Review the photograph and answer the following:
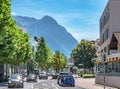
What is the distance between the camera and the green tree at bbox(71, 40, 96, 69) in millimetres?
119688

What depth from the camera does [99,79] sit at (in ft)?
191

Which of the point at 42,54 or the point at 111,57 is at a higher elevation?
the point at 42,54

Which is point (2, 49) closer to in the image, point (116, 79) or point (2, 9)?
point (2, 9)

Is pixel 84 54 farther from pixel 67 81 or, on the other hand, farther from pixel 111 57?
pixel 111 57

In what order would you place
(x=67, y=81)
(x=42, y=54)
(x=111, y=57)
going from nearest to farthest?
1. (x=111, y=57)
2. (x=67, y=81)
3. (x=42, y=54)

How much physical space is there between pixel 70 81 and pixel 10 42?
10.5 metres

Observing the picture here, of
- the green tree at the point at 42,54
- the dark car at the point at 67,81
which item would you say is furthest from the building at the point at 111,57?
the green tree at the point at 42,54

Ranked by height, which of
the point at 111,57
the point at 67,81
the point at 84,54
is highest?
the point at 84,54

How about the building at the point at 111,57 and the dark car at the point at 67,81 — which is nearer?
the building at the point at 111,57

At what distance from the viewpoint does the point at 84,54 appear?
396 ft

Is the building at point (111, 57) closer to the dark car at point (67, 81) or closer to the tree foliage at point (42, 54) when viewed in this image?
the dark car at point (67, 81)

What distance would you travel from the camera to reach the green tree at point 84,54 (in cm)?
11969

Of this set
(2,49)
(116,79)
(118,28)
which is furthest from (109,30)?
(116,79)

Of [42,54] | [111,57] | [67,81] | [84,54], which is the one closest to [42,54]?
[42,54]
